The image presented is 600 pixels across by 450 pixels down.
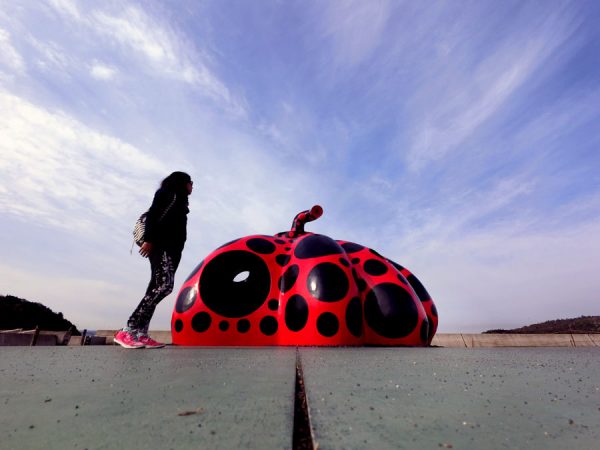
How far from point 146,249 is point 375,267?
13.1ft

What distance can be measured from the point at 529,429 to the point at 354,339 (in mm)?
4659

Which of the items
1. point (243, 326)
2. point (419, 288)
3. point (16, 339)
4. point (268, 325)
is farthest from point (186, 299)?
point (16, 339)

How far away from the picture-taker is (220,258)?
629cm

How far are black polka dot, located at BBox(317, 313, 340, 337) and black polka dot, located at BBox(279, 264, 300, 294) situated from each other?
860 millimetres

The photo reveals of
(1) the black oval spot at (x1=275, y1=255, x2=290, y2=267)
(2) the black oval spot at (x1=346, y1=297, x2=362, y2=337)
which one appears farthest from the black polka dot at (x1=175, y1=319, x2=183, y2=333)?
(2) the black oval spot at (x1=346, y1=297, x2=362, y2=337)

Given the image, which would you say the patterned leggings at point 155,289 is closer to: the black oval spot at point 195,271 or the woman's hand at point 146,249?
the woman's hand at point 146,249

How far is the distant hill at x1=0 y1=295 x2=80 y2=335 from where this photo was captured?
15.7 metres

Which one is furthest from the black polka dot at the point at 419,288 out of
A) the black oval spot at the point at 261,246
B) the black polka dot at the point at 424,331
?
the black oval spot at the point at 261,246

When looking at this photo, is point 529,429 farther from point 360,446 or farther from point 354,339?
point 354,339

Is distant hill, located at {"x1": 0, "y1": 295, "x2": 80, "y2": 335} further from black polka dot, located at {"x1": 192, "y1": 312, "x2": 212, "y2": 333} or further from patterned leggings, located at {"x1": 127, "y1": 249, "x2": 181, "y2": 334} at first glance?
patterned leggings, located at {"x1": 127, "y1": 249, "x2": 181, "y2": 334}

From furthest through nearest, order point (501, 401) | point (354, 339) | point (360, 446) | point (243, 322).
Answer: point (243, 322)
point (354, 339)
point (501, 401)
point (360, 446)

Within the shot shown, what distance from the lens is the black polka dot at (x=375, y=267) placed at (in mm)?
6246

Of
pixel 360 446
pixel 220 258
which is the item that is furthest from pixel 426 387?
pixel 220 258

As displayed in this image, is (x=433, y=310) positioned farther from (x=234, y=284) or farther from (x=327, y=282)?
(x=234, y=284)
